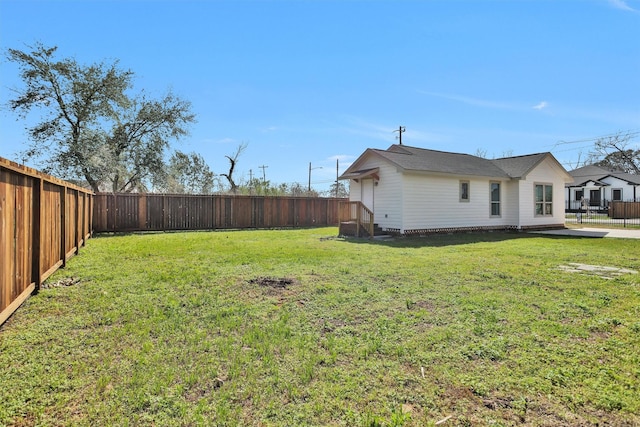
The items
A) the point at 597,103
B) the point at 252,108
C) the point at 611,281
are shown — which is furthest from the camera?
the point at 597,103

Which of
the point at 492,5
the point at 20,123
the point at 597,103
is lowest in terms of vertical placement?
the point at 20,123

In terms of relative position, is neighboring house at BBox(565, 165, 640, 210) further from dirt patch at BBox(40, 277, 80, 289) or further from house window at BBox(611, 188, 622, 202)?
dirt patch at BBox(40, 277, 80, 289)

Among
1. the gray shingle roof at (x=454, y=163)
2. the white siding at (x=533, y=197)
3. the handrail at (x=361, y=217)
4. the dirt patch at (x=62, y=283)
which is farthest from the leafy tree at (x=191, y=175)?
the white siding at (x=533, y=197)

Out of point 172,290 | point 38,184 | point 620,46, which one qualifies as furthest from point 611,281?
point 620,46

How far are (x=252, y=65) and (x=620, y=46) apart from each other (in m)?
15.5

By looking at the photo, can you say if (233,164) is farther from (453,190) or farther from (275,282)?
(275,282)

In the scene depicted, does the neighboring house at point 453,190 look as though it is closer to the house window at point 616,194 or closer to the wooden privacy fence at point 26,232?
the wooden privacy fence at point 26,232

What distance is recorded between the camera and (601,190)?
1186 inches

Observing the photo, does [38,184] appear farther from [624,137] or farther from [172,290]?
[624,137]

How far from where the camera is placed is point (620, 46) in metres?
14.0

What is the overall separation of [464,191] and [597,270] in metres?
7.82

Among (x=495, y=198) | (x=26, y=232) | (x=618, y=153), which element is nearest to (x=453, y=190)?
(x=495, y=198)

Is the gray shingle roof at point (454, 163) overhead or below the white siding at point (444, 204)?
overhead

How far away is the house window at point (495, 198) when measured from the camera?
1446cm
